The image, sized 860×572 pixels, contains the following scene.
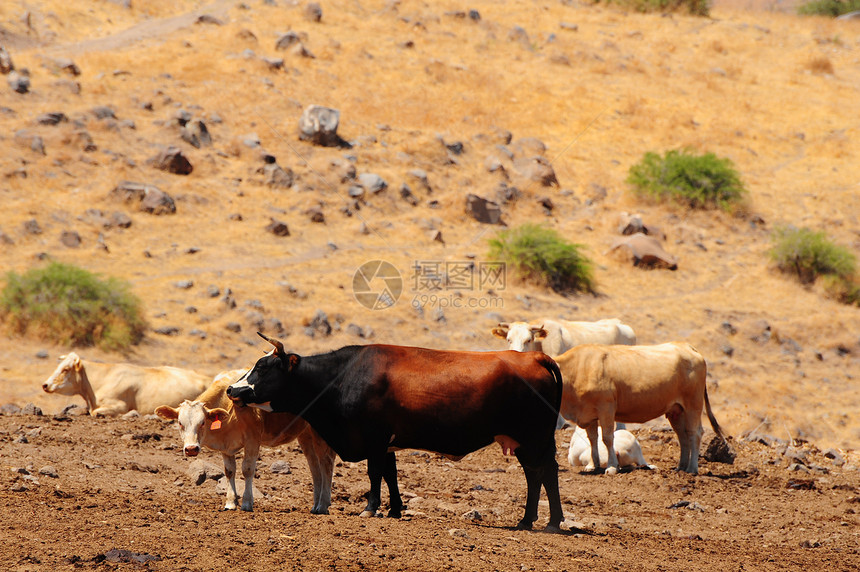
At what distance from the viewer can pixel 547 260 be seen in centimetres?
2520

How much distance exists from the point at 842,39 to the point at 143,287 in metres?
41.6

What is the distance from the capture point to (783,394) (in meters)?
21.2

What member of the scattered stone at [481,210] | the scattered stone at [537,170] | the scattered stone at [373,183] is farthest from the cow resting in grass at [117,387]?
the scattered stone at [537,170]

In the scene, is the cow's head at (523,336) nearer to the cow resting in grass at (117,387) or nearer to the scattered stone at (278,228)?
the cow resting in grass at (117,387)

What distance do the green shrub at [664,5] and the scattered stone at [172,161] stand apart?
106 ft

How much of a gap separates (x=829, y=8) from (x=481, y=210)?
135 ft

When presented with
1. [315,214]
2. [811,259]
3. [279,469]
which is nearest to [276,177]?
[315,214]

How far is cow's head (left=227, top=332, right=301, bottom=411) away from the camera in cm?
934

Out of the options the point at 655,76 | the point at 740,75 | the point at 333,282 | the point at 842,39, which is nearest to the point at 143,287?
the point at 333,282

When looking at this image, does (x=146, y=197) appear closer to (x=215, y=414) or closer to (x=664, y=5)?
(x=215, y=414)

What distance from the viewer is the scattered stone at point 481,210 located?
93.6 ft

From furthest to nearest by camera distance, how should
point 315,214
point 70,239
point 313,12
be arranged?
point 313,12 → point 315,214 → point 70,239

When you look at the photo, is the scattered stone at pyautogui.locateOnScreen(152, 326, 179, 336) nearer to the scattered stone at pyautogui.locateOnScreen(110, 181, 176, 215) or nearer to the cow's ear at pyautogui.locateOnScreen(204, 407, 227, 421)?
the scattered stone at pyautogui.locateOnScreen(110, 181, 176, 215)

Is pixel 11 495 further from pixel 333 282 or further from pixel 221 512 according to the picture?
pixel 333 282
